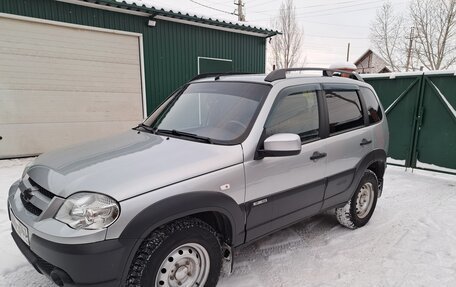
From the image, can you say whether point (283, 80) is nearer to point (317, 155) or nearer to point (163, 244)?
point (317, 155)

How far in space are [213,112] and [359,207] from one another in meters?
2.38

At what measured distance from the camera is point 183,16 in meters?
8.54

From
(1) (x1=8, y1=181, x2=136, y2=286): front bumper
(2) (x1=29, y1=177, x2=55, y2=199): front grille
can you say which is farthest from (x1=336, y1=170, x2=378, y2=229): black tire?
(2) (x1=29, y1=177, x2=55, y2=199): front grille

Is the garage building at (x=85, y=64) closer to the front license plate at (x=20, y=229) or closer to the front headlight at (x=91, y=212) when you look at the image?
the front license plate at (x=20, y=229)

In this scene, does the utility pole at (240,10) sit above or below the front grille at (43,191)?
above

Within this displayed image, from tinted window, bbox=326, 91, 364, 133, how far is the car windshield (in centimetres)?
92

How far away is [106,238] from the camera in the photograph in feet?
5.98

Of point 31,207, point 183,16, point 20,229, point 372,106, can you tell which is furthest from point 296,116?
point 183,16

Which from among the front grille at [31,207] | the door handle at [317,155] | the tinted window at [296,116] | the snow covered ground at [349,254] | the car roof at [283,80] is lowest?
the snow covered ground at [349,254]

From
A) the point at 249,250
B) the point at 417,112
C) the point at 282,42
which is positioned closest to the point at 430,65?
the point at 282,42

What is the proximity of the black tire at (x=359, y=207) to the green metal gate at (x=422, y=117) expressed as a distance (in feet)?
11.6

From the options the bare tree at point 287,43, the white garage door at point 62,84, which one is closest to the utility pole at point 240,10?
the bare tree at point 287,43

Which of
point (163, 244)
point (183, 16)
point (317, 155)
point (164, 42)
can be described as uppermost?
point (183, 16)

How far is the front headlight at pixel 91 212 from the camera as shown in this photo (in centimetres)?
185
